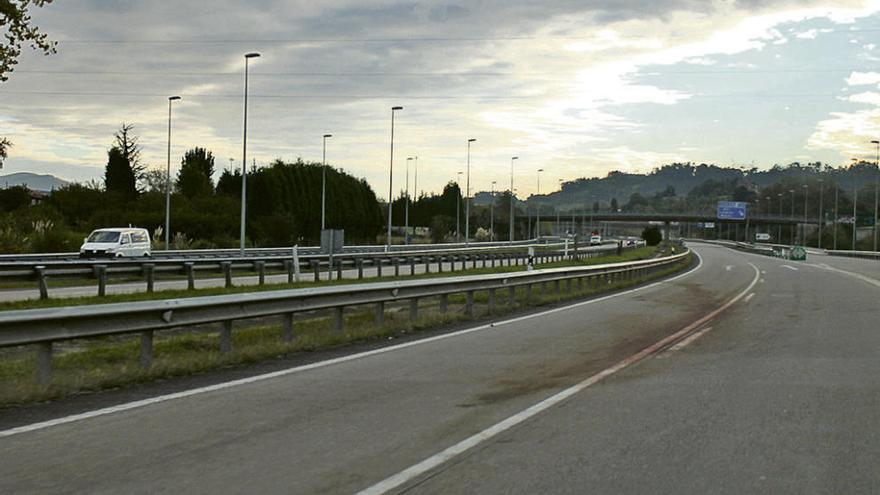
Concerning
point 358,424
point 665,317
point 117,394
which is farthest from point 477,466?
point 665,317

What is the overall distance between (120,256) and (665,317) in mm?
26171

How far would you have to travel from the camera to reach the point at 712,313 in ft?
68.0

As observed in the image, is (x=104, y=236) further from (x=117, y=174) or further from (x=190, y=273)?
(x=117, y=174)

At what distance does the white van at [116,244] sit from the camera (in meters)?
37.7

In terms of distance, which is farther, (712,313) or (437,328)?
(712,313)

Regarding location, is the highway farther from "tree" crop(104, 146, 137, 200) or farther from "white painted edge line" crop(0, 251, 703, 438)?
"tree" crop(104, 146, 137, 200)

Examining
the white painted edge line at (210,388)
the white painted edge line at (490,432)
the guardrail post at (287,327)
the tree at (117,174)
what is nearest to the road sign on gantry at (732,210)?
the tree at (117,174)

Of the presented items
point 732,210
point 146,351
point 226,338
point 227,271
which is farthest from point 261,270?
point 732,210

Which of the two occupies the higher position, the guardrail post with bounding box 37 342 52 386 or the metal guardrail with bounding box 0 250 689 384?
the metal guardrail with bounding box 0 250 689 384

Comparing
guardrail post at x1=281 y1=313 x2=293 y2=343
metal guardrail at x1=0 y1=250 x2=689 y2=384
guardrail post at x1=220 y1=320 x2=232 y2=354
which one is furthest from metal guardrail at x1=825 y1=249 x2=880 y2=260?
guardrail post at x1=220 y1=320 x2=232 y2=354

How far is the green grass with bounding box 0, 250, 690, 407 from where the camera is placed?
9.34m

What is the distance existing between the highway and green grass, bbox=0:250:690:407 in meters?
0.65

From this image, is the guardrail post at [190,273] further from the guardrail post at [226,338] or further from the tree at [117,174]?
the tree at [117,174]

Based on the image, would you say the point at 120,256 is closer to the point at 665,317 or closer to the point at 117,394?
the point at 665,317
